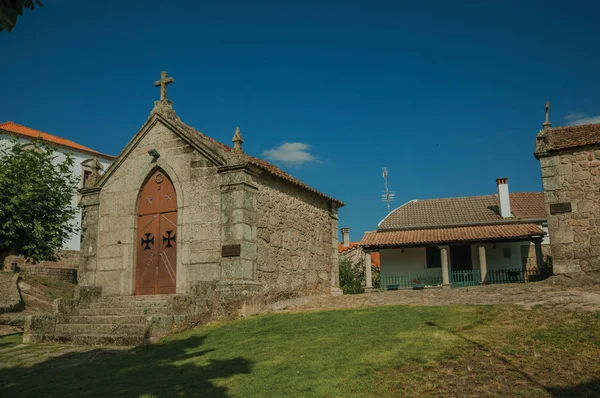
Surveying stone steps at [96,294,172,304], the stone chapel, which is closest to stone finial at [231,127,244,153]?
the stone chapel

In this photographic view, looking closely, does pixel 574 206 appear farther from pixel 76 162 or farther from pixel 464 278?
pixel 76 162

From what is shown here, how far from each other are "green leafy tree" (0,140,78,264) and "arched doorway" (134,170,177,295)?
4793mm

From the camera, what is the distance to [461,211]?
105 feet

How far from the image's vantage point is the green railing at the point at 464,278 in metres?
27.6

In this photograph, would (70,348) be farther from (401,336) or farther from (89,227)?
(401,336)

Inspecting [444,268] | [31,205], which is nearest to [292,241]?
[31,205]

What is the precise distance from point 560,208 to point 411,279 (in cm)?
1657

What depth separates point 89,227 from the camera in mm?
14898

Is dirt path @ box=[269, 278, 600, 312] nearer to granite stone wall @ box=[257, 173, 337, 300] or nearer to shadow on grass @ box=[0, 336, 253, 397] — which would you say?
granite stone wall @ box=[257, 173, 337, 300]

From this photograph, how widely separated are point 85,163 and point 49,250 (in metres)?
26.8

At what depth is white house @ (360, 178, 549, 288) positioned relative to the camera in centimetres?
2717

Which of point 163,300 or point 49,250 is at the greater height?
point 49,250

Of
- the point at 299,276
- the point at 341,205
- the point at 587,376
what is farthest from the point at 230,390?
the point at 341,205

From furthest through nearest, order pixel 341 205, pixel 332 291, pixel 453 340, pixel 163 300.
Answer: pixel 341 205 < pixel 332 291 < pixel 163 300 < pixel 453 340
